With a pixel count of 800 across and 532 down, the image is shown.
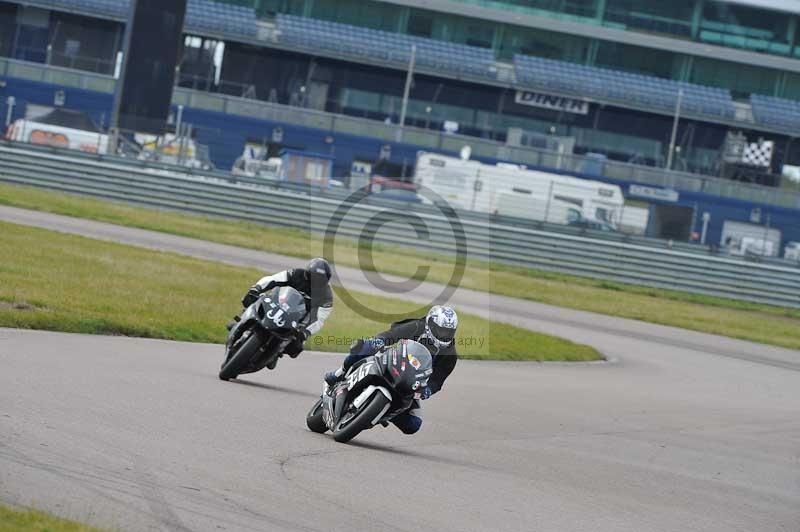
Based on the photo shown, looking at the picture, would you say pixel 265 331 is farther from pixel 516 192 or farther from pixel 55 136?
pixel 55 136

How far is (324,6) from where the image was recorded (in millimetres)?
58156

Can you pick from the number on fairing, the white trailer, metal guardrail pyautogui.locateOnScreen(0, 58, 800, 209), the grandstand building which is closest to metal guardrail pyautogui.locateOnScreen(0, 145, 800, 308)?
the white trailer

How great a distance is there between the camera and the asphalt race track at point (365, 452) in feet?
20.1

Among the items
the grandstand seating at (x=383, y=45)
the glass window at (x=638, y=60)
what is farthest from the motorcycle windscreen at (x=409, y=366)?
the glass window at (x=638, y=60)

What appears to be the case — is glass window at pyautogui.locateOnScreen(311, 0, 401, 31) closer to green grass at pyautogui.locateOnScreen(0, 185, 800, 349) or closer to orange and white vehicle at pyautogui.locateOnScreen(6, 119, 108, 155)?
orange and white vehicle at pyautogui.locateOnScreen(6, 119, 108, 155)

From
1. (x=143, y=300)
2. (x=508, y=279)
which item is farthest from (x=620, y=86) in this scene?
(x=143, y=300)

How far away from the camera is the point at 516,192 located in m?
37.9

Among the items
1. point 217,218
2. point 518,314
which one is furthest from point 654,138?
point 518,314

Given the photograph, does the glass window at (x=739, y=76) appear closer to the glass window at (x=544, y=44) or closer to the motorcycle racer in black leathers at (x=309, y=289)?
the glass window at (x=544, y=44)

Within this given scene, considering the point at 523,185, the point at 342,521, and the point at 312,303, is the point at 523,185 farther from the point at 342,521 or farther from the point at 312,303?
the point at 342,521

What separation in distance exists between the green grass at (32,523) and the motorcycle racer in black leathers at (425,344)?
4002 millimetres

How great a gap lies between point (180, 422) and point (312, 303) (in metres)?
3.11

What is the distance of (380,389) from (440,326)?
2.04 feet

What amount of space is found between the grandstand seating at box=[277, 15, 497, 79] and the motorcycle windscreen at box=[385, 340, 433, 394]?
154 ft
